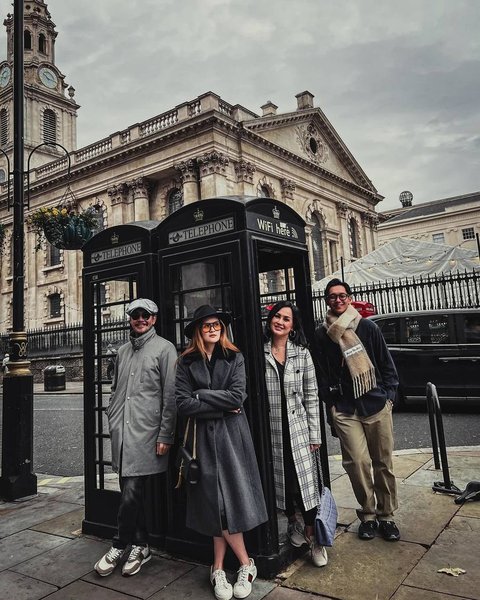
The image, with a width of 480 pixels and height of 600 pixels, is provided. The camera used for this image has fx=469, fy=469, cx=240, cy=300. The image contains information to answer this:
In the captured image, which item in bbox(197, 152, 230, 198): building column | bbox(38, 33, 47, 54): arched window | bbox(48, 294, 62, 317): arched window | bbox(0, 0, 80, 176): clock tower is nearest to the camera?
bbox(197, 152, 230, 198): building column

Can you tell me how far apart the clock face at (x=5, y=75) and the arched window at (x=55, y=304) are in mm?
26420

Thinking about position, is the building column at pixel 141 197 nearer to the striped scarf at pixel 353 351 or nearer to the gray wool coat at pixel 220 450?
the striped scarf at pixel 353 351

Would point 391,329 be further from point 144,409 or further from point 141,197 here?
point 141,197

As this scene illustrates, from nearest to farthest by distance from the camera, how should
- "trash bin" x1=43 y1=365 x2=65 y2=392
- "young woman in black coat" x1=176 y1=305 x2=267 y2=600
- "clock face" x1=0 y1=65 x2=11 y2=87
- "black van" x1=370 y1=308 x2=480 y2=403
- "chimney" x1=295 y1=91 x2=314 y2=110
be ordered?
"young woman in black coat" x1=176 y1=305 x2=267 y2=600 < "black van" x1=370 y1=308 x2=480 y2=403 < "trash bin" x1=43 y1=365 x2=65 y2=392 < "chimney" x1=295 y1=91 x2=314 y2=110 < "clock face" x1=0 y1=65 x2=11 y2=87

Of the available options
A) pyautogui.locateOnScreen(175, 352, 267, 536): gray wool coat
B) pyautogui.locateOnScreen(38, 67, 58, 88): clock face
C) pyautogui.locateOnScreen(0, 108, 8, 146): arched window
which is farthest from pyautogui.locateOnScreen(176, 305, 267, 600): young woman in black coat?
pyautogui.locateOnScreen(38, 67, 58, 88): clock face

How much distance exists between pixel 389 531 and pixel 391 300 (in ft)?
68.4

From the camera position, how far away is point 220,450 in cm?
313

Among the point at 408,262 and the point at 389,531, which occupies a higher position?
the point at 408,262

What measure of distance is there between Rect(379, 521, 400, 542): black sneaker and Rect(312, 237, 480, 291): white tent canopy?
18.3 meters

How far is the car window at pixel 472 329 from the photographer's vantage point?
8.86 meters

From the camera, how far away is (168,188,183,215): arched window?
31.0 m

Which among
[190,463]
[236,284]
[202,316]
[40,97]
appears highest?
[40,97]

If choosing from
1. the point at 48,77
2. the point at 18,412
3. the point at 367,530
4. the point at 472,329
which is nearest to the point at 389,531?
the point at 367,530

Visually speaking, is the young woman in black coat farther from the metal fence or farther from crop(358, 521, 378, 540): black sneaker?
the metal fence
